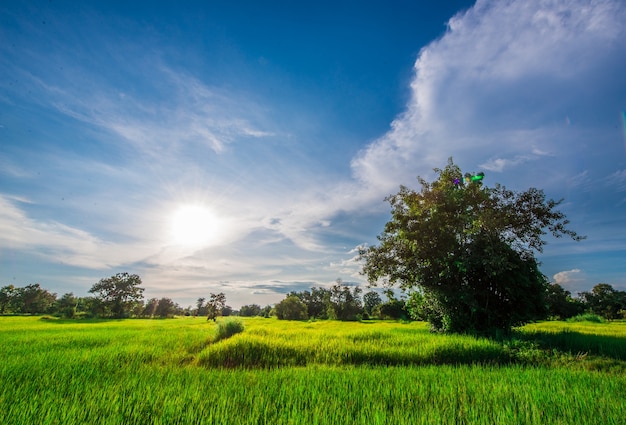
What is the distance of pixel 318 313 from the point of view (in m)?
76.4

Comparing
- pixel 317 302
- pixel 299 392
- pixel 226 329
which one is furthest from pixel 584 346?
pixel 317 302

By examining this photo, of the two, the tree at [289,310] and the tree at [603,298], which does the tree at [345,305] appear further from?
the tree at [603,298]

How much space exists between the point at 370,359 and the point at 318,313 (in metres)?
71.3

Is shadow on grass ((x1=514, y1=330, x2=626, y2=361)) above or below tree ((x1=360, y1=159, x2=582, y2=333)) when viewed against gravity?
below

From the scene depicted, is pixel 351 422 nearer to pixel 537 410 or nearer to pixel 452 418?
pixel 452 418

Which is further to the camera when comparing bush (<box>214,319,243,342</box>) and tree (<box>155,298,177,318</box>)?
tree (<box>155,298,177,318</box>)

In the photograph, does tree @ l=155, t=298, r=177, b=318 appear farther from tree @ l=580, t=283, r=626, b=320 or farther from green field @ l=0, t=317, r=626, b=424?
tree @ l=580, t=283, r=626, b=320

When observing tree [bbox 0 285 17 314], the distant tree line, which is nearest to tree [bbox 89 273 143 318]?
the distant tree line

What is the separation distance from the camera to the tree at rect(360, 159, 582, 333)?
1412 centimetres

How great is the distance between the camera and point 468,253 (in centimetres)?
1429

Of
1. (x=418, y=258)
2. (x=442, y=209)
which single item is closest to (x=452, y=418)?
(x=418, y=258)

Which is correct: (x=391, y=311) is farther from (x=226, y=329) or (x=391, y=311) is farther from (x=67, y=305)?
(x=67, y=305)

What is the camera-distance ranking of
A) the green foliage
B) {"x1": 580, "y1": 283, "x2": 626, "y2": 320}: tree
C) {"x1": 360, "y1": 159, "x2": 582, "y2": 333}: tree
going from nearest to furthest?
{"x1": 360, "y1": 159, "x2": 582, "y2": 333}: tree
{"x1": 580, "y1": 283, "x2": 626, "y2": 320}: tree
the green foliage

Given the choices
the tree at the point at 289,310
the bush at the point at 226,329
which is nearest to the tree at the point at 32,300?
the tree at the point at 289,310
